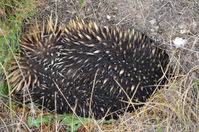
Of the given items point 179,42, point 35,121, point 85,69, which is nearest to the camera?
point 85,69

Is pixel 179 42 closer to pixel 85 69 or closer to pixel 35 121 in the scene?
pixel 85 69

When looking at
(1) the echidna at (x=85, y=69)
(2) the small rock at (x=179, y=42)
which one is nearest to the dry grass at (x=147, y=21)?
(2) the small rock at (x=179, y=42)

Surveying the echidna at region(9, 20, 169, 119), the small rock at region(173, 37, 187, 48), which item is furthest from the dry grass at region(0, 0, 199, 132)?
the echidna at region(9, 20, 169, 119)

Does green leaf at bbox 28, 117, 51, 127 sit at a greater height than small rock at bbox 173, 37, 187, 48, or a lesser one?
lesser

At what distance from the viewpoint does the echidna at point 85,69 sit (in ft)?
6.20

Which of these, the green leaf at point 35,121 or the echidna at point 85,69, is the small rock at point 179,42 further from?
the green leaf at point 35,121

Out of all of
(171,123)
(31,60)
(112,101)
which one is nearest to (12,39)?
(31,60)

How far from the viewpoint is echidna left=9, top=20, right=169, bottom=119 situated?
6.20 ft

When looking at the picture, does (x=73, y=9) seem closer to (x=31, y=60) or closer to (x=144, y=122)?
(x=31, y=60)

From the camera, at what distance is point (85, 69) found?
6.14 feet

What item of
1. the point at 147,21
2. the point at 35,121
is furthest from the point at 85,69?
the point at 147,21

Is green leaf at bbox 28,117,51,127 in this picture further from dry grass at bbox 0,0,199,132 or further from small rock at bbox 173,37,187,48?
small rock at bbox 173,37,187,48

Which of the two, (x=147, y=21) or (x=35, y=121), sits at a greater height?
(x=147, y=21)

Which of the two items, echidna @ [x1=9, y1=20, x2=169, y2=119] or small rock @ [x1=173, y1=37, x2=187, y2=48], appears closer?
echidna @ [x1=9, y1=20, x2=169, y2=119]
